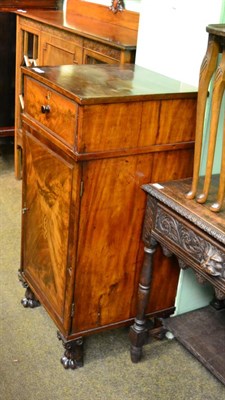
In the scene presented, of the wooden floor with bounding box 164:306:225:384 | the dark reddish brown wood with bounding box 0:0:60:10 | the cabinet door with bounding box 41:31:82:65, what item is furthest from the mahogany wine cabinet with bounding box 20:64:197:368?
the dark reddish brown wood with bounding box 0:0:60:10

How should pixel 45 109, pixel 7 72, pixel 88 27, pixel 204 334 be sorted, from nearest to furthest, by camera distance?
pixel 45 109 < pixel 204 334 < pixel 88 27 < pixel 7 72

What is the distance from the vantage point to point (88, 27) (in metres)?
2.63

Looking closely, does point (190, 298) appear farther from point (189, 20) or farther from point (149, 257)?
point (189, 20)

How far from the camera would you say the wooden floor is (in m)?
1.83

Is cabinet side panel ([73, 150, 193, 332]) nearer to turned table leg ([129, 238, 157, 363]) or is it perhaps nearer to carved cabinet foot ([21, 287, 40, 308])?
turned table leg ([129, 238, 157, 363])

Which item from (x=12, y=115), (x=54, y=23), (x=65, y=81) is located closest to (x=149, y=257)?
(x=65, y=81)

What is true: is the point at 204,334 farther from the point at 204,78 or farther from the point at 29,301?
the point at 204,78

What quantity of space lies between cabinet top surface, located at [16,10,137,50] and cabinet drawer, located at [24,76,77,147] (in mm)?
516

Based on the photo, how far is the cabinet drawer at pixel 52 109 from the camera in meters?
1.57

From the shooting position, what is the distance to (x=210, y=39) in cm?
145

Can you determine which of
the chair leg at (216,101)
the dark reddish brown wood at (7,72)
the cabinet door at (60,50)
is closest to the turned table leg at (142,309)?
the chair leg at (216,101)

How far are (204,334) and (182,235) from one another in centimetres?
55

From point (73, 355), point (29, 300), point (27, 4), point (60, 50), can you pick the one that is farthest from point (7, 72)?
point (73, 355)

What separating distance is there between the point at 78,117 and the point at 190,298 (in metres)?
0.92
